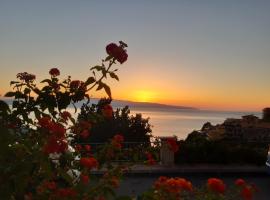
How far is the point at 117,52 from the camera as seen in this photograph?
3910mm

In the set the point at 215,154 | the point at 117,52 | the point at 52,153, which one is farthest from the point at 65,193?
the point at 215,154

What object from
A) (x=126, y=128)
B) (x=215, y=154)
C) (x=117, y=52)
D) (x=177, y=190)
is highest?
(x=117, y=52)

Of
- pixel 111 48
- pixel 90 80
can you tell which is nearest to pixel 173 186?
pixel 90 80

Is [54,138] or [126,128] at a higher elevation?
[54,138]

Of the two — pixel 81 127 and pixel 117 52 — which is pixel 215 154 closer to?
pixel 81 127

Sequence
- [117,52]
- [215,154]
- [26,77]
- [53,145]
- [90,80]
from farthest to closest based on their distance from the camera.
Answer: [215,154], [26,77], [90,80], [117,52], [53,145]

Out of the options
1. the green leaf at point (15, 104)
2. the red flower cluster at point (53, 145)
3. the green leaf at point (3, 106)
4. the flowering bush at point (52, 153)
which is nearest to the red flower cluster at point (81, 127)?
the flowering bush at point (52, 153)

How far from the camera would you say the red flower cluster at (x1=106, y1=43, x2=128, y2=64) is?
3.91m

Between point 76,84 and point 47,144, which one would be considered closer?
point 47,144

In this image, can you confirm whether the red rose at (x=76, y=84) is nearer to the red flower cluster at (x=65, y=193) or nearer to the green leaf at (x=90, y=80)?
the green leaf at (x=90, y=80)

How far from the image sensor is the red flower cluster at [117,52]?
3908 millimetres

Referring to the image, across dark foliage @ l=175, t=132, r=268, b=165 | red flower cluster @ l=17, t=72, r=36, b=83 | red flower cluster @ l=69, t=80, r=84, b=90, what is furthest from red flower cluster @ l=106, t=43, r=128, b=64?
dark foliage @ l=175, t=132, r=268, b=165

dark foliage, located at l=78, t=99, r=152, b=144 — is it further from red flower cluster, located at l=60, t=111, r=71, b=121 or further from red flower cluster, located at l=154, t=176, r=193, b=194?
red flower cluster, located at l=154, t=176, r=193, b=194

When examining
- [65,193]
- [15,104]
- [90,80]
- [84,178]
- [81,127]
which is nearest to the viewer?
[65,193]
